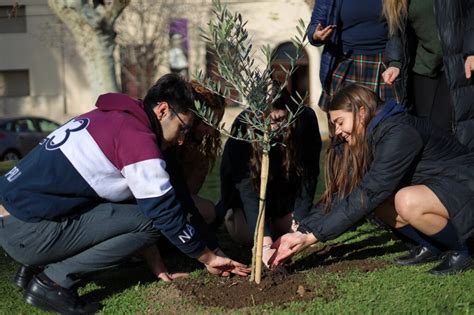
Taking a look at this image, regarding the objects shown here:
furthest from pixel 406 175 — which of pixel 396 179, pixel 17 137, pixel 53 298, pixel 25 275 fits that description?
pixel 17 137

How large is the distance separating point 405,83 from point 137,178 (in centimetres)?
222

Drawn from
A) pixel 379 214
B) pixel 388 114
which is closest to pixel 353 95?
pixel 388 114

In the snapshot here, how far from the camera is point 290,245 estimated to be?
4.25 meters

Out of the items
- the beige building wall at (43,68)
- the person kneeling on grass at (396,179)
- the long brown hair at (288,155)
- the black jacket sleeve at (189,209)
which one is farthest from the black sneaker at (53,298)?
the beige building wall at (43,68)

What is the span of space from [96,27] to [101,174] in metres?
10.4

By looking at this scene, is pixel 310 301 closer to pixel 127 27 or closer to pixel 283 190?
pixel 283 190

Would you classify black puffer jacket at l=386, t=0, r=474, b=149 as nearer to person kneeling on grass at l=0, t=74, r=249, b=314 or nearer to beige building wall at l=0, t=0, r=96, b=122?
person kneeling on grass at l=0, t=74, r=249, b=314

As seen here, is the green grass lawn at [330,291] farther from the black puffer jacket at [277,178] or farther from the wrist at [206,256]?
the black puffer jacket at [277,178]

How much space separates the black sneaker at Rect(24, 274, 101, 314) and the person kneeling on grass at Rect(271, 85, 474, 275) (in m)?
1.15

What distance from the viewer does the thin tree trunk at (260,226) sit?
3974 mm

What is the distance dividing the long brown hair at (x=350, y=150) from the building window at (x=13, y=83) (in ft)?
83.9

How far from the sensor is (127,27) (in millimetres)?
26703

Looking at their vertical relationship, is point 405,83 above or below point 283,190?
above

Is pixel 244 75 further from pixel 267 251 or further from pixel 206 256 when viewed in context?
pixel 267 251
